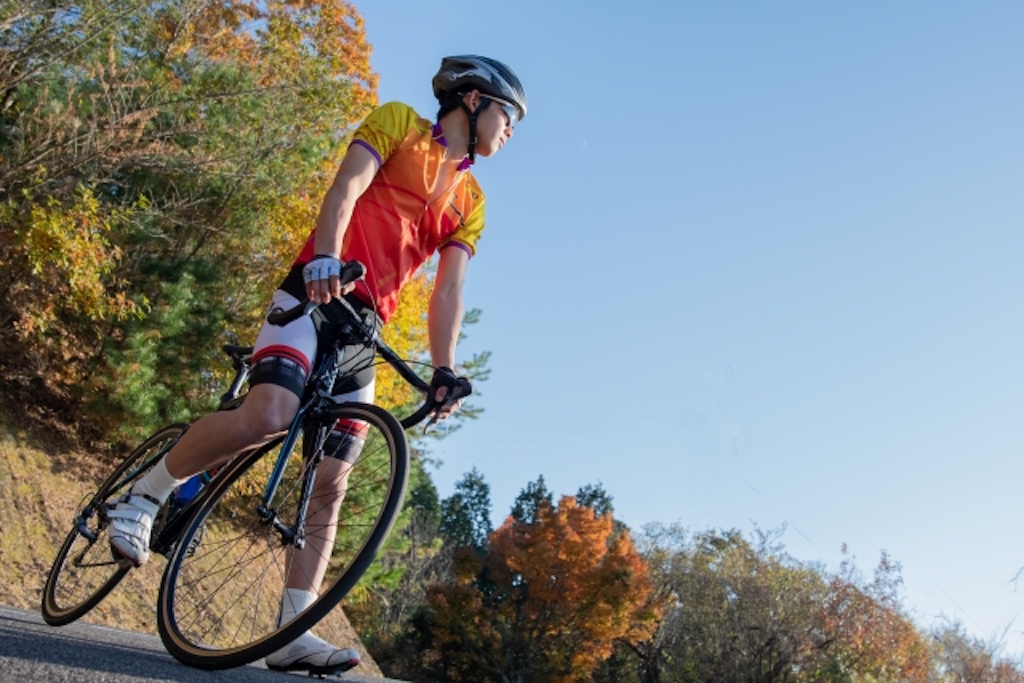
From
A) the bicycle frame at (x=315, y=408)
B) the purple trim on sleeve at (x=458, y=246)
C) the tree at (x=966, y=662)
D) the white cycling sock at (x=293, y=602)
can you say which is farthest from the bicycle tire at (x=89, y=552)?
the tree at (x=966, y=662)

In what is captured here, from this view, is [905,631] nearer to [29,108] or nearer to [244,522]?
[29,108]

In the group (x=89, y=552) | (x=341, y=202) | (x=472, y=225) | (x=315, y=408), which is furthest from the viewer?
(x=89, y=552)

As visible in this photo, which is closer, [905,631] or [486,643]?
[905,631]

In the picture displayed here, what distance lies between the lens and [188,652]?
2.97 meters

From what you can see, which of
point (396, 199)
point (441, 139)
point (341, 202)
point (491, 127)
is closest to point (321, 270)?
point (341, 202)

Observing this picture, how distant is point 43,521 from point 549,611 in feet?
78.4

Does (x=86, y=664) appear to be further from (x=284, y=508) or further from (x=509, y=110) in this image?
(x=509, y=110)

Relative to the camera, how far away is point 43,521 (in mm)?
10758

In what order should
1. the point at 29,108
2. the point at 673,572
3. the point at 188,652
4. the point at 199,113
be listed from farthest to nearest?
the point at 673,572 → the point at 199,113 → the point at 29,108 → the point at 188,652

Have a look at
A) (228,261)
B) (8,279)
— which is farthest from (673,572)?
(8,279)

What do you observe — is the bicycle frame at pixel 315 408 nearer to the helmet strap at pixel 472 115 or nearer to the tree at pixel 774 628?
the helmet strap at pixel 472 115

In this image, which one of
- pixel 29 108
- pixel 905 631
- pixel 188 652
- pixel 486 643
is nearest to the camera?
pixel 188 652

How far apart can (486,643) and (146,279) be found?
23344 millimetres

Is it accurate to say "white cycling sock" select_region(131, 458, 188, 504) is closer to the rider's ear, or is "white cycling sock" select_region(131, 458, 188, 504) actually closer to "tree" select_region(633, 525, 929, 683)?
the rider's ear
